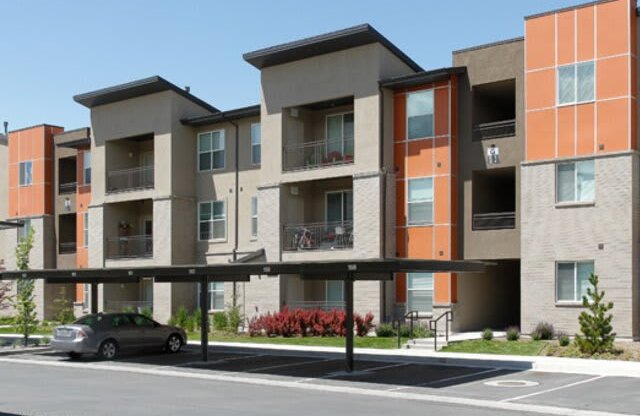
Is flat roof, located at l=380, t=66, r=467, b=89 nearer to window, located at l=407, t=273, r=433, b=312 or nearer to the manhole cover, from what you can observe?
window, located at l=407, t=273, r=433, b=312

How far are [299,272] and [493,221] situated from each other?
36.8 feet

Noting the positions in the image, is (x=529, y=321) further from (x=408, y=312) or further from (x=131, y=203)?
(x=131, y=203)

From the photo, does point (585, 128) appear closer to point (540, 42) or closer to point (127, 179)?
point (540, 42)

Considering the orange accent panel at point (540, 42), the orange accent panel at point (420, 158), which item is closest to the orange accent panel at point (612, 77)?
the orange accent panel at point (540, 42)

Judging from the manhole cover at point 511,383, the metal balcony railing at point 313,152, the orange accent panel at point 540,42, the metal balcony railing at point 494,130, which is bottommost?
the manhole cover at point 511,383

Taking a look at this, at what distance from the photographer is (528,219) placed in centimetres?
2822

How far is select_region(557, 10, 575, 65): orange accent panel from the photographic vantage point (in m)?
27.6

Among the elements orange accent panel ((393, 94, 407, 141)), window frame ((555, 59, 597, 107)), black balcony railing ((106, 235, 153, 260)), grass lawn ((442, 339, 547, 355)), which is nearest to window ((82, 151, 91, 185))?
black balcony railing ((106, 235, 153, 260))

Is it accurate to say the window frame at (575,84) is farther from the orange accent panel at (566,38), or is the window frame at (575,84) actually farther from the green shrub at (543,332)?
the green shrub at (543,332)

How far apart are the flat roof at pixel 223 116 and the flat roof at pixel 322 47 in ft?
7.22

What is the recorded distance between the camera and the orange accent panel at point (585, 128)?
1065 inches

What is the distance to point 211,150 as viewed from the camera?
38594 millimetres

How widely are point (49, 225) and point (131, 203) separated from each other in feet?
24.4

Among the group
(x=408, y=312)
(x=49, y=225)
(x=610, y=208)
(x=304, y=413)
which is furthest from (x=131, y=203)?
(x=304, y=413)
